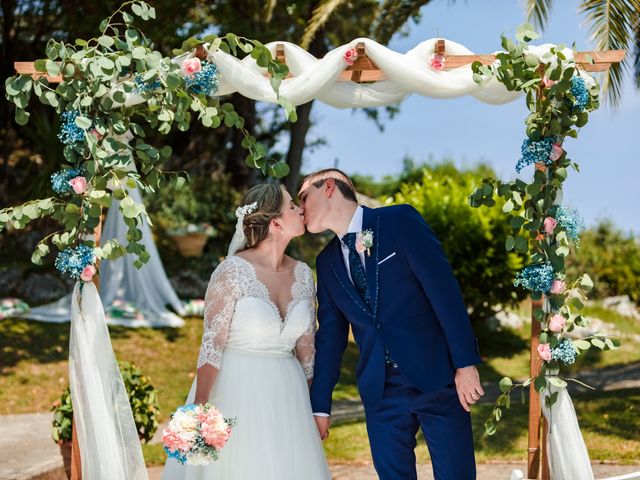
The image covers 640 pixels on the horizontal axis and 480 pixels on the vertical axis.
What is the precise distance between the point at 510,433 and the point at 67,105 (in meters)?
5.76

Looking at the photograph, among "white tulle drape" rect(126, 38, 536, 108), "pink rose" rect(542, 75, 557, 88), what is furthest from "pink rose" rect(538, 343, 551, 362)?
"white tulle drape" rect(126, 38, 536, 108)

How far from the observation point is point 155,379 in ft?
35.2

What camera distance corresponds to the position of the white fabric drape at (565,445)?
15.6 feet

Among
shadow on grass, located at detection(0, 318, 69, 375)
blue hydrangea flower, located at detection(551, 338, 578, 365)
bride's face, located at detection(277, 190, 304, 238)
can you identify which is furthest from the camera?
shadow on grass, located at detection(0, 318, 69, 375)

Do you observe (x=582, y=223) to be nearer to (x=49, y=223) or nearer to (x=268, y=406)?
(x=268, y=406)

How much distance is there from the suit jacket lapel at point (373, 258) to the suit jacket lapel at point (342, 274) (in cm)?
7

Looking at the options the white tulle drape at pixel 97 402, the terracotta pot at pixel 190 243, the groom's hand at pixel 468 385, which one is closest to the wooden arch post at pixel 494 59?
the white tulle drape at pixel 97 402

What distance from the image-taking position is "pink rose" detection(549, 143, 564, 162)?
16.0 ft

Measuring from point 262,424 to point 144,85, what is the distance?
2150mm

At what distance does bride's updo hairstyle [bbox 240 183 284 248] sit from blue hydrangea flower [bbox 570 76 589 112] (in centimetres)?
185

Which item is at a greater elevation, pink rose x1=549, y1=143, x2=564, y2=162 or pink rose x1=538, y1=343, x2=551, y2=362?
pink rose x1=549, y1=143, x2=564, y2=162

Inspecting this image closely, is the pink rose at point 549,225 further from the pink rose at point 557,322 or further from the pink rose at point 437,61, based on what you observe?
the pink rose at point 437,61

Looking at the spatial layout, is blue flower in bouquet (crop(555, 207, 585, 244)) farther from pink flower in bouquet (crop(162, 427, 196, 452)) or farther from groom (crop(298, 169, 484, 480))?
pink flower in bouquet (crop(162, 427, 196, 452))

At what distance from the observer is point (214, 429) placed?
4141mm
